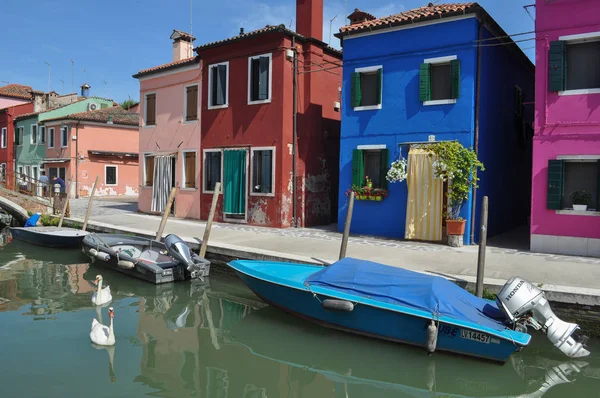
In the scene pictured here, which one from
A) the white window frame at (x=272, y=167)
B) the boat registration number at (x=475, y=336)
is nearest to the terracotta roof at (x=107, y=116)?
the white window frame at (x=272, y=167)

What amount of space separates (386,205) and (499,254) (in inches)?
138

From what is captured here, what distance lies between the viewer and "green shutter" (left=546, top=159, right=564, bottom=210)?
10781 millimetres

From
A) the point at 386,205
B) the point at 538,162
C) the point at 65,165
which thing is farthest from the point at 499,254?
the point at 65,165

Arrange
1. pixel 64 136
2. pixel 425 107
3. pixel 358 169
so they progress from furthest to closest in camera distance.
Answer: pixel 64 136, pixel 358 169, pixel 425 107

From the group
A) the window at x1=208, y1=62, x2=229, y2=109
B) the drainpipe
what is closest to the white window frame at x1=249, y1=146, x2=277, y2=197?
the drainpipe

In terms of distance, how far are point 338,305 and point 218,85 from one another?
11444mm

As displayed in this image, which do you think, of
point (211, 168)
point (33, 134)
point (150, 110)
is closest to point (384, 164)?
point (211, 168)

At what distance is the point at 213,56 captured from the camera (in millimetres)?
16703

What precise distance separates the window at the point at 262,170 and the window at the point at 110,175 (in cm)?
1699

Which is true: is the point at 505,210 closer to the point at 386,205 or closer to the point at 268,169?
the point at 386,205

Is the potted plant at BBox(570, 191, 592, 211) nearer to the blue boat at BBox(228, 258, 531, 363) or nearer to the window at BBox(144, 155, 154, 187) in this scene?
the blue boat at BBox(228, 258, 531, 363)

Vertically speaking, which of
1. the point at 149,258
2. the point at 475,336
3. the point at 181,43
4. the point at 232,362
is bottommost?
the point at 232,362

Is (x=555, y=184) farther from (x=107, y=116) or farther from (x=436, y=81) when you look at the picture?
(x=107, y=116)

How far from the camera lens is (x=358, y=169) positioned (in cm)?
1366
